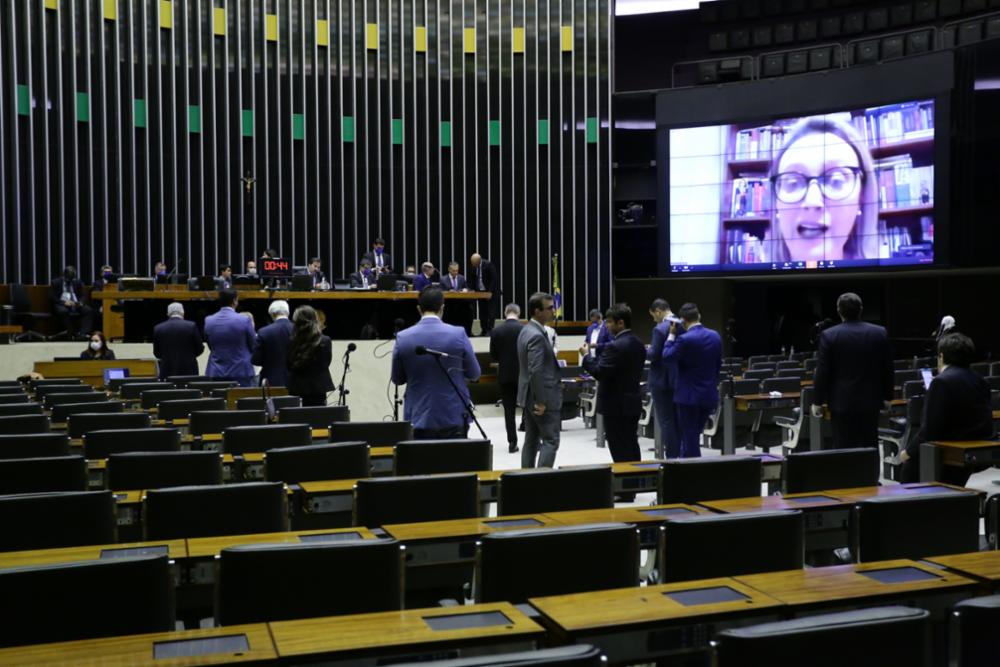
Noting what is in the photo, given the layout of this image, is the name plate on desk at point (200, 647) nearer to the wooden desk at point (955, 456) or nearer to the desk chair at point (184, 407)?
the wooden desk at point (955, 456)

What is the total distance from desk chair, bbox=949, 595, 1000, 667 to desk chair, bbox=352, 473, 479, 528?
197 centimetres

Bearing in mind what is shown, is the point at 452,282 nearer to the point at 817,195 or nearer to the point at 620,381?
the point at 817,195

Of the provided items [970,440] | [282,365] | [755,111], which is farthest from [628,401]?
[755,111]

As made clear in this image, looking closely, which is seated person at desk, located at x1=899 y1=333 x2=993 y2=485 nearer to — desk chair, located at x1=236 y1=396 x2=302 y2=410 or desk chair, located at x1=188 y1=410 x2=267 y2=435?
desk chair, located at x1=188 y1=410 x2=267 y2=435

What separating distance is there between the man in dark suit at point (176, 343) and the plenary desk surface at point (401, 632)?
7883 millimetres

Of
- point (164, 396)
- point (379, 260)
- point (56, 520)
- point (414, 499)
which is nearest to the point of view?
point (56, 520)

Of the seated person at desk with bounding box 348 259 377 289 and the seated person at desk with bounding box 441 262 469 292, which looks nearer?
the seated person at desk with bounding box 348 259 377 289

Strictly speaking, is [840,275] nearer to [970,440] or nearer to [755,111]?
[755,111]

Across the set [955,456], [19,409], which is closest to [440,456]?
[955,456]

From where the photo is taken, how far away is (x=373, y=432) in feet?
18.2

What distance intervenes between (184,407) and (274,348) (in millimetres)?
1433

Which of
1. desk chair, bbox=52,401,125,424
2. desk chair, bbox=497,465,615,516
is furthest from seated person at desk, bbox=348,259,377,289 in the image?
desk chair, bbox=497,465,615,516

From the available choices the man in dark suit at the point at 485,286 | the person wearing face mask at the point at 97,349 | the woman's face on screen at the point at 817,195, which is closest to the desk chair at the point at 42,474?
the person wearing face mask at the point at 97,349

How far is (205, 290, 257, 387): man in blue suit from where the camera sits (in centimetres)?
899
